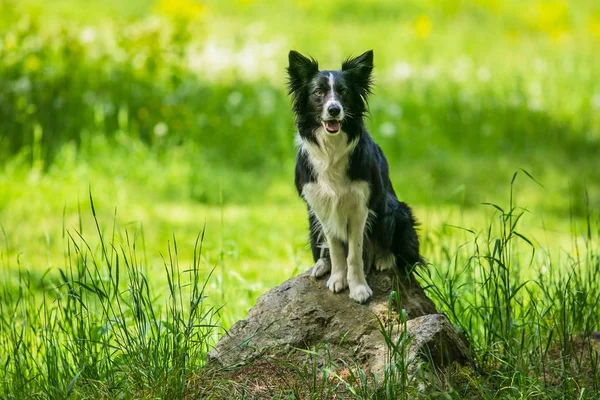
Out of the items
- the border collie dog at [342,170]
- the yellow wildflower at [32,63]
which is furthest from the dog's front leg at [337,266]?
the yellow wildflower at [32,63]

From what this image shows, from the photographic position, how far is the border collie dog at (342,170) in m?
4.26

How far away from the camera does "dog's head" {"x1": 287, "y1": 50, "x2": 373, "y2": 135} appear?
4184 millimetres

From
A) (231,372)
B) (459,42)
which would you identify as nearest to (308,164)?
(231,372)

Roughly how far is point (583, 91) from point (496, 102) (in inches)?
45.1

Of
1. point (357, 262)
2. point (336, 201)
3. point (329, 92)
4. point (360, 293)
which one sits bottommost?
point (360, 293)

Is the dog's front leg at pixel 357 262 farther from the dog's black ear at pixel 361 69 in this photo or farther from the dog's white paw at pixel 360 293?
the dog's black ear at pixel 361 69

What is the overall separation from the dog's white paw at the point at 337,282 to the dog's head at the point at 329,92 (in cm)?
70

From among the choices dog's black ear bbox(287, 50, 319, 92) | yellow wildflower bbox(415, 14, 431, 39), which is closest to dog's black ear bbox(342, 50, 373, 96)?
dog's black ear bbox(287, 50, 319, 92)

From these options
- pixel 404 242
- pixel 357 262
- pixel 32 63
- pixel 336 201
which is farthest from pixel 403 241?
pixel 32 63

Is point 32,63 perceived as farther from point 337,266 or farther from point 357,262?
point 357,262

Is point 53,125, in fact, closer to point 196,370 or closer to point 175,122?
point 175,122

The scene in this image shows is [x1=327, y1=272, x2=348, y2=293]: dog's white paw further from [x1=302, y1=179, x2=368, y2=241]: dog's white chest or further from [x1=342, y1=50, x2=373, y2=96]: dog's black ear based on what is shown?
[x1=342, y1=50, x2=373, y2=96]: dog's black ear

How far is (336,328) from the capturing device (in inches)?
164

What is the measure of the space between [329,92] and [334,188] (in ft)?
1.44
